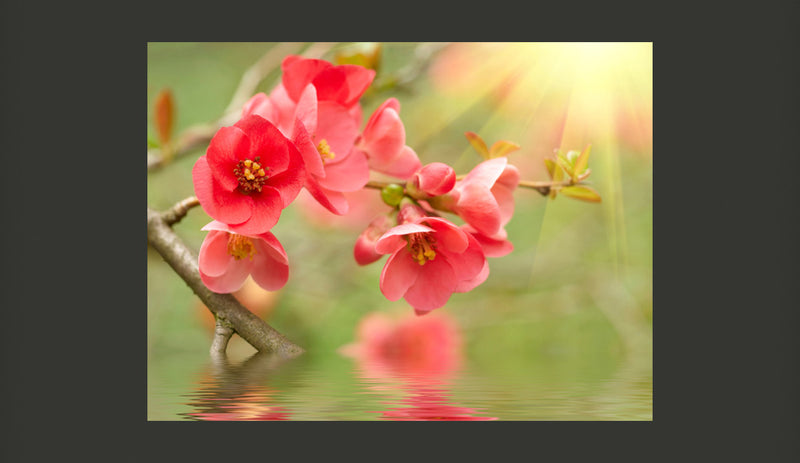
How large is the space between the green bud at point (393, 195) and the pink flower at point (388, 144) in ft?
0.22

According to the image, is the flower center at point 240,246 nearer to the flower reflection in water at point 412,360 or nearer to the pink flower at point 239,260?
the pink flower at point 239,260

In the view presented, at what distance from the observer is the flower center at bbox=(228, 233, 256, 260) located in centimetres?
118

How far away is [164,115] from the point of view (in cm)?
165

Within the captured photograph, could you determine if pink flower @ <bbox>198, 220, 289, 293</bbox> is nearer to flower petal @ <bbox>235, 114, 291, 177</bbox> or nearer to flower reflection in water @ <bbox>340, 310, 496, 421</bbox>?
flower petal @ <bbox>235, 114, 291, 177</bbox>

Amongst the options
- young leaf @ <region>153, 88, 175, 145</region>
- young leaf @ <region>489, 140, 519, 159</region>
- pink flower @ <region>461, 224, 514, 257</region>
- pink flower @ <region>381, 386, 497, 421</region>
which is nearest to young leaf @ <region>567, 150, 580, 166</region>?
young leaf @ <region>489, 140, 519, 159</region>

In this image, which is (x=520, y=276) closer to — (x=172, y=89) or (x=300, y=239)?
(x=300, y=239)

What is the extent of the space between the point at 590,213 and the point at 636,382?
466 millimetres

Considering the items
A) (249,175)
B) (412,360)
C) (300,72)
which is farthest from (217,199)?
(412,360)

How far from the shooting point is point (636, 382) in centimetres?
160

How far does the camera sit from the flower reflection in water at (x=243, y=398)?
1415mm

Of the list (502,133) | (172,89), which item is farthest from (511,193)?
(172,89)

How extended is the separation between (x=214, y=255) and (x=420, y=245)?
351mm

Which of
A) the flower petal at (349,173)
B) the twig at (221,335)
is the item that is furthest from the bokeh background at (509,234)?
the flower petal at (349,173)

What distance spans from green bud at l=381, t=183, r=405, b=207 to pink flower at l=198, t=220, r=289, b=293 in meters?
0.19
